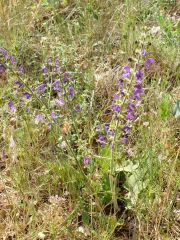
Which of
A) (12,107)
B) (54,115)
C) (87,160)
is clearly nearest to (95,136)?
(54,115)

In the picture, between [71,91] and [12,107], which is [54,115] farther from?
[12,107]

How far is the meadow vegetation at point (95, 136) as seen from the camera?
1.99 m

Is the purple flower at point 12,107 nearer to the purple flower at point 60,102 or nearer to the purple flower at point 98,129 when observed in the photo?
the purple flower at point 60,102

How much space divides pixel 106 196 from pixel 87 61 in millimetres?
1377

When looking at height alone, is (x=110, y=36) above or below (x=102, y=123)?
above

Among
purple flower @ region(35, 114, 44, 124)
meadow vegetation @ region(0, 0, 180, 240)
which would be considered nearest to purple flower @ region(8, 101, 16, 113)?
meadow vegetation @ region(0, 0, 180, 240)

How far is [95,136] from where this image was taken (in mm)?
2557

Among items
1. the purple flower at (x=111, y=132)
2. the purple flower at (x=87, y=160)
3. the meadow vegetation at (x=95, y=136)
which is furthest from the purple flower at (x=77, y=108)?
the purple flower at (x=87, y=160)

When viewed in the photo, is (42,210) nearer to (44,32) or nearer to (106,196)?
(106,196)

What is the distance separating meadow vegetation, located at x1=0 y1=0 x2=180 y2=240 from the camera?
6.53 ft

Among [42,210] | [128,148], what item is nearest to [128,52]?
[128,148]

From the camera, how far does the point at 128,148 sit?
7.66ft

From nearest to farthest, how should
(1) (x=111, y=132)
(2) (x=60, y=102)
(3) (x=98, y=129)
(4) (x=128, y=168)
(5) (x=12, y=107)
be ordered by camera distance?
(4) (x=128, y=168), (1) (x=111, y=132), (3) (x=98, y=129), (2) (x=60, y=102), (5) (x=12, y=107)

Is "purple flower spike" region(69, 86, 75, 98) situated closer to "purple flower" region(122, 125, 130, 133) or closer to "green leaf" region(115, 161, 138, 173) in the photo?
"purple flower" region(122, 125, 130, 133)
